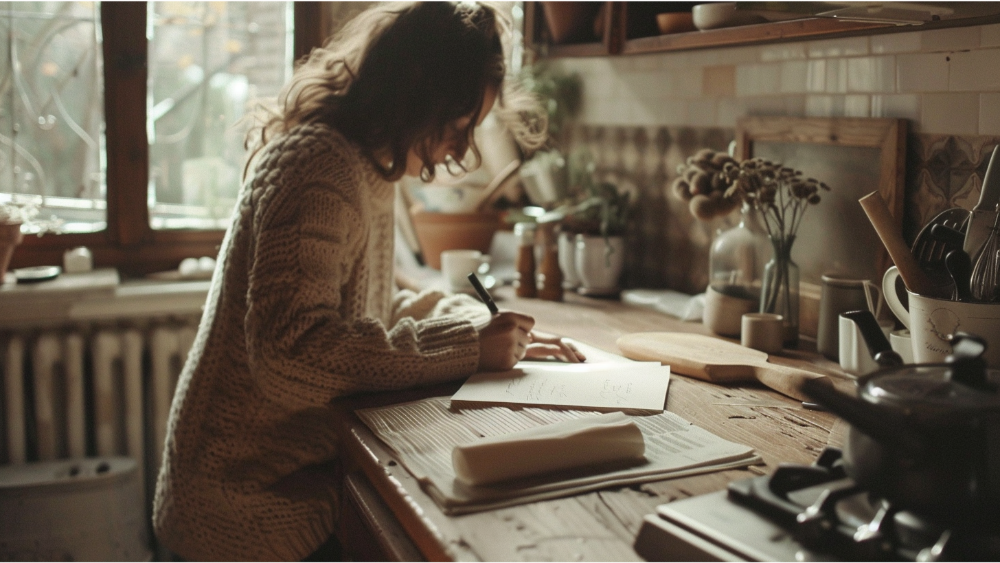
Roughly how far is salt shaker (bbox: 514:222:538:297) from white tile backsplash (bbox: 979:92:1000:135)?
100 cm

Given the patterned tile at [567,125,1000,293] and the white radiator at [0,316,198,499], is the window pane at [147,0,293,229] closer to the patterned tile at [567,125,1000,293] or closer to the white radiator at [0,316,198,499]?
the white radiator at [0,316,198,499]

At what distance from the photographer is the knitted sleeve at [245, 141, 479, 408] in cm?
118

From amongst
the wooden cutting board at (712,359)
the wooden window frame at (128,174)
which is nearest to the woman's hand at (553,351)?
the wooden cutting board at (712,359)

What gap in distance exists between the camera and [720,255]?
166 cm

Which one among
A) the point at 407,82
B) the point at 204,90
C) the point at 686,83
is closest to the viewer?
the point at 407,82

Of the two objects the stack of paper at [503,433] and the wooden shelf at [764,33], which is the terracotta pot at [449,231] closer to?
the wooden shelf at [764,33]

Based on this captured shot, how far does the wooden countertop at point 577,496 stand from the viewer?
77 cm

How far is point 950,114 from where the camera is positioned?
1.34 metres

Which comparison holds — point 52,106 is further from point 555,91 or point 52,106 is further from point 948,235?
point 948,235

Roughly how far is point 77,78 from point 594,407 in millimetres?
1765

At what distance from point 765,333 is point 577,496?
2.40ft

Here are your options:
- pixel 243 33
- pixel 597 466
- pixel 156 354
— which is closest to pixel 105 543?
pixel 156 354

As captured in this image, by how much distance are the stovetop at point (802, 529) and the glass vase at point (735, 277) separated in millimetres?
822

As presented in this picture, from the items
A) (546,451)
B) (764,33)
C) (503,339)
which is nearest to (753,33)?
(764,33)
